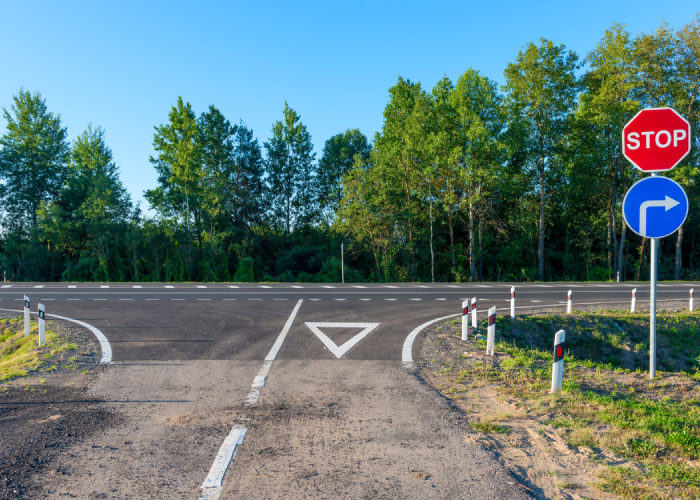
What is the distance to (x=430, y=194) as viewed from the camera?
115 ft

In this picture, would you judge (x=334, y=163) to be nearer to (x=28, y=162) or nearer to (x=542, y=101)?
(x=542, y=101)

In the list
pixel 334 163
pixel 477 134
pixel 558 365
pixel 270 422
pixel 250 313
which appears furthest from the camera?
pixel 334 163

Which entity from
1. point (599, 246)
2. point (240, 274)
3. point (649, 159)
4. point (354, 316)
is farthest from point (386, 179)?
point (649, 159)

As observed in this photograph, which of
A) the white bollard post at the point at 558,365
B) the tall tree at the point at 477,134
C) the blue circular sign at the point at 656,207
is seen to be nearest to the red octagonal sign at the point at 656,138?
the blue circular sign at the point at 656,207

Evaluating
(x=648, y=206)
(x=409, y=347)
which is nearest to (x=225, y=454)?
(x=409, y=347)

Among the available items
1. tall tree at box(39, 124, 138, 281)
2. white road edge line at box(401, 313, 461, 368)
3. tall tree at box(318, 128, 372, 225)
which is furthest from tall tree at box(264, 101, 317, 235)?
white road edge line at box(401, 313, 461, 368)

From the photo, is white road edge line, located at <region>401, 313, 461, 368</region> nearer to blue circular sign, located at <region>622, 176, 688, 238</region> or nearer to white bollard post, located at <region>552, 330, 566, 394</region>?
white bollard post, located at <region>552, 330, 566, 394</region>

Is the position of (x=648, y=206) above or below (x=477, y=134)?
below

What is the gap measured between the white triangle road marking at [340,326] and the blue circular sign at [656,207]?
5491mm

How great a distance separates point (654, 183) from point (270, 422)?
648 cm

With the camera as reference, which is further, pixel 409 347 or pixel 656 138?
pixel 409 347

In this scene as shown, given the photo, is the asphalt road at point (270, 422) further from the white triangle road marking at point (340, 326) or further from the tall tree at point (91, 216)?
the tall tree at point (91, 216)

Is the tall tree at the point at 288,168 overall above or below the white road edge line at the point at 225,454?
above

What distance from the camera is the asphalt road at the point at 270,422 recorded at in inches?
147
